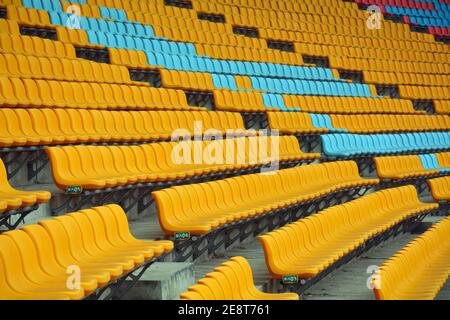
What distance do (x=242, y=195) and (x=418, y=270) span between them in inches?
40.8

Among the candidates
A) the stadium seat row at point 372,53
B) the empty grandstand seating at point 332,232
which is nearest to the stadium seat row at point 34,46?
the empty grandstand seating at point 332,232

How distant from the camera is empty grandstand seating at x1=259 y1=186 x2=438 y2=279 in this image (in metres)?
3.71

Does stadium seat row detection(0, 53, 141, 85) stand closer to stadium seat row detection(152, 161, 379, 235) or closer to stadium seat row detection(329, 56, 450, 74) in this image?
stadium seat row detection(152, 161, 379, 235)

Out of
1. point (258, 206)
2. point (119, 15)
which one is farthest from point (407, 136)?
point (258, 206)

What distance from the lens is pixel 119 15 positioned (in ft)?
25.6

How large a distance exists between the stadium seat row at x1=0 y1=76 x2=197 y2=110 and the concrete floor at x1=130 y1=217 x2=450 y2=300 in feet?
3.06

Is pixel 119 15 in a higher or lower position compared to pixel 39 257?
higher

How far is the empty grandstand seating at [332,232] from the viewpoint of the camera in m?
3.71

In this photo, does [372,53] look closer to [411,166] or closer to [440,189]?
[411,166]

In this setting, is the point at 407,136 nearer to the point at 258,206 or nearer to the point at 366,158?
the point at 366,158

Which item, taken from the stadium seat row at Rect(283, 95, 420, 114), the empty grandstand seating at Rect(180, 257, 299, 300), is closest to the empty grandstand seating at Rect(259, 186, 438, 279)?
the empty grandstand seating at Rect(180, 257, 299, 300)

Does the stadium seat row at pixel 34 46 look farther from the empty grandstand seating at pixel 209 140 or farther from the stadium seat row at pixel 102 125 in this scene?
the stadium seat row at pixel 102 125

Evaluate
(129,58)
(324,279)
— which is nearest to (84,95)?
(129,58)
